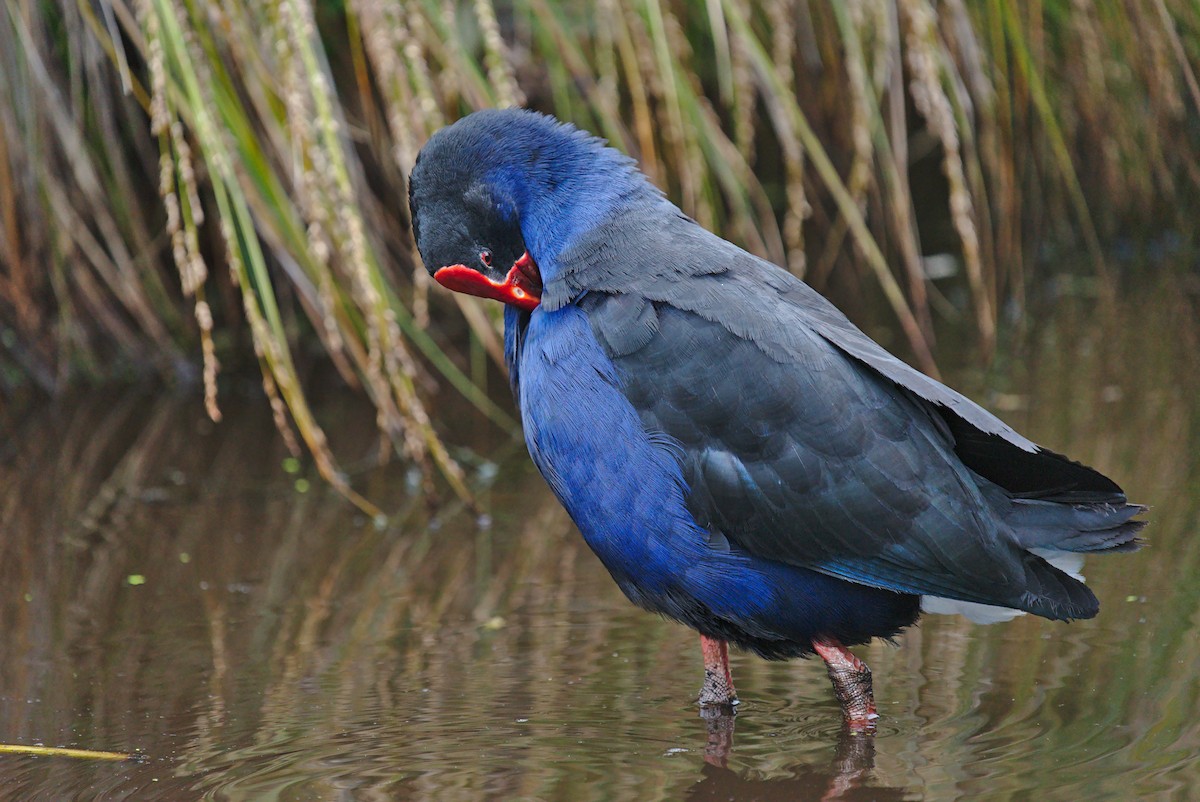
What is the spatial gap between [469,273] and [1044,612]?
4.00 feet

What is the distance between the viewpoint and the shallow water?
2.32 m

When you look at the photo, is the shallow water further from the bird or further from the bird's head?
the bird's head

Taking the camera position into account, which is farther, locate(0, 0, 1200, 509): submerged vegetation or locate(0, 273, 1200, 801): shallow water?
locate(0, 0, 1200, 509): submerged vegetation

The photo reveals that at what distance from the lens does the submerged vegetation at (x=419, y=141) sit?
313 cm

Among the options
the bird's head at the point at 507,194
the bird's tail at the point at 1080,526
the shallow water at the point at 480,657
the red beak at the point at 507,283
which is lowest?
the shallow water at the point at 480,657

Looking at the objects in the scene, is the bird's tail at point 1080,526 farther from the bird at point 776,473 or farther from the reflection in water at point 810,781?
the reflection in water at point 810,781

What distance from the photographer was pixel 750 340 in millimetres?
2426

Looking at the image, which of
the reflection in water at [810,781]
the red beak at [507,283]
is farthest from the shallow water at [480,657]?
the red beak at [507,283]

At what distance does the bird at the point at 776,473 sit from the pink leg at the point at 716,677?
9cm

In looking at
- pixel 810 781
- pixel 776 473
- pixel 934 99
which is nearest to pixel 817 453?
pixel 776 473

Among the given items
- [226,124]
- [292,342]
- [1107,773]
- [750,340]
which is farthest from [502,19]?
[1107,773]

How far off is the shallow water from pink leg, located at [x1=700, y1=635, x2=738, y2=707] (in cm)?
6

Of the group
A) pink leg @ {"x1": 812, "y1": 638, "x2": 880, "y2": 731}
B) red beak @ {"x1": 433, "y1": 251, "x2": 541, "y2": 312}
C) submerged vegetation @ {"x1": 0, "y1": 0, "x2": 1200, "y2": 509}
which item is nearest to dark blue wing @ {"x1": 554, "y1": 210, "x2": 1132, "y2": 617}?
pink leg @ {"x1": 812, "y1": 638, "x2": 880, "y2": 731}

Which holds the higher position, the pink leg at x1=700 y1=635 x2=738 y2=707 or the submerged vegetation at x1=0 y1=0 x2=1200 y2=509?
the submerged vegetation at x1=0 y1=0 x2=1200 y2=509
